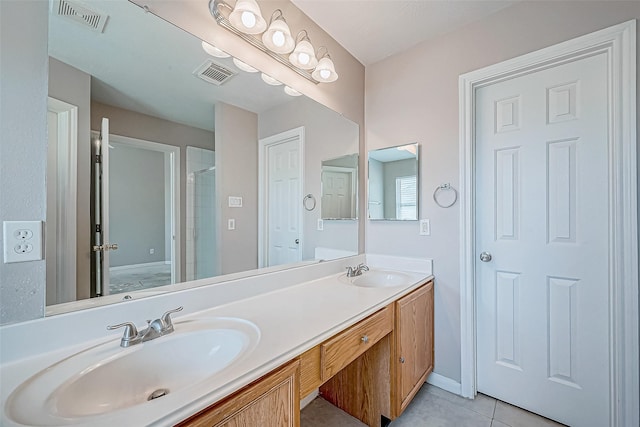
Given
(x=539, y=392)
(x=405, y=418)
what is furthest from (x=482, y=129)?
(x=405, y=418)

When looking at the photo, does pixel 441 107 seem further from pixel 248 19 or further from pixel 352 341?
pixel 352 341

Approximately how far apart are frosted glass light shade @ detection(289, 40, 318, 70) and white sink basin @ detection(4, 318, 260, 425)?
138 centimetres

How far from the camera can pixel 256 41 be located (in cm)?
131

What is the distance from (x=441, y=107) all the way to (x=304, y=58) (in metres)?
0.96

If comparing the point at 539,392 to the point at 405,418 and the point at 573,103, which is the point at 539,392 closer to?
the point at 405,418

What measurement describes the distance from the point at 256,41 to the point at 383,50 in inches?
42.2

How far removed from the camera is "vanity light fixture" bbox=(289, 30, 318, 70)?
1.47 metres

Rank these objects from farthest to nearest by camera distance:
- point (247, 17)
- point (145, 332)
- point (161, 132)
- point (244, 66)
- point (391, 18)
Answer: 1. point (391, 18)
2. point (244, 66)
3. point (247, 17)
4. point (161, 132)
5. point (145, 332)

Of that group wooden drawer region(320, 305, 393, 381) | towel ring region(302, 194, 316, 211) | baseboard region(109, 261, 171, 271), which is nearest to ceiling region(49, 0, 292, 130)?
baseboard region(109, 261, 171, 271)

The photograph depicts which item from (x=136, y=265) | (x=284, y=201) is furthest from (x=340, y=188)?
(x=136, y=265)

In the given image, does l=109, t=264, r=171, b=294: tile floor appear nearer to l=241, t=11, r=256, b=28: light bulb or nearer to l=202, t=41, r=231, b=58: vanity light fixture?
l=202, t=41, r=231, b=58: vanity light fixture

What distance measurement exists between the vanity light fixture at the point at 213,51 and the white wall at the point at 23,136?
19.7 inches

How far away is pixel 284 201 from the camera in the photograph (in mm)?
1592

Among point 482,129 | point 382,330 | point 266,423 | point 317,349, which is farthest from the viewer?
point 482,129
